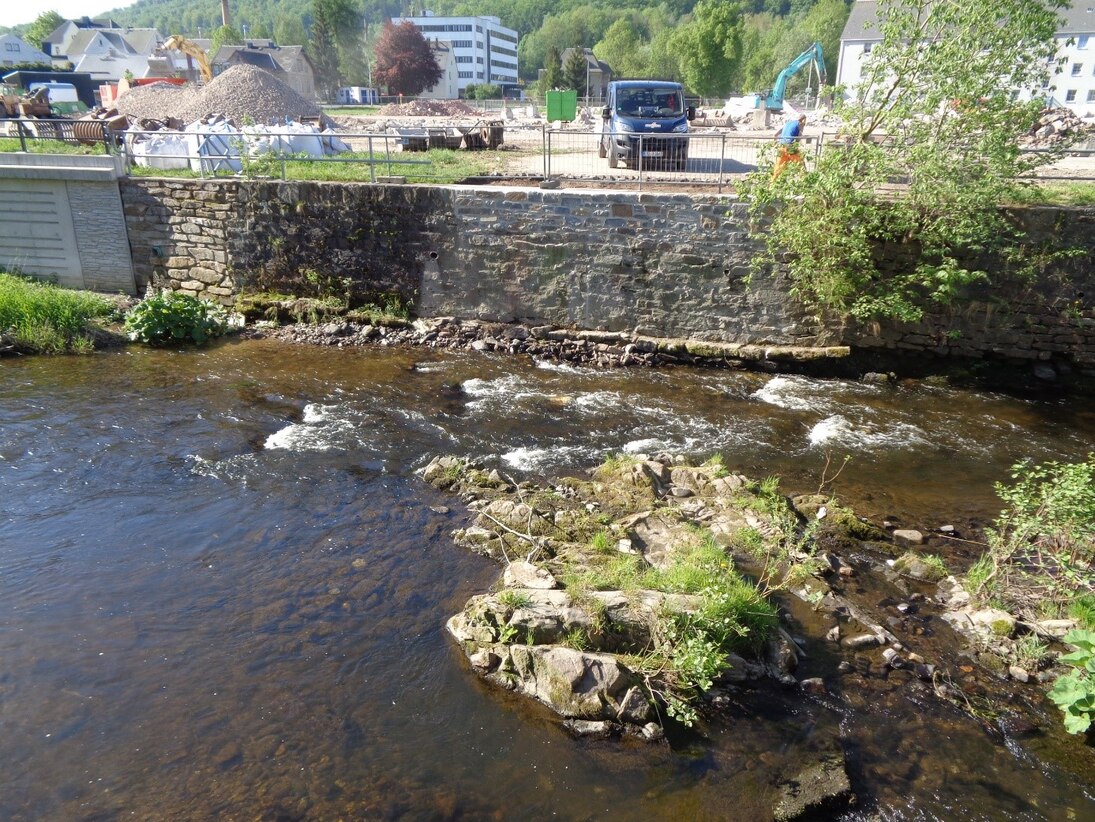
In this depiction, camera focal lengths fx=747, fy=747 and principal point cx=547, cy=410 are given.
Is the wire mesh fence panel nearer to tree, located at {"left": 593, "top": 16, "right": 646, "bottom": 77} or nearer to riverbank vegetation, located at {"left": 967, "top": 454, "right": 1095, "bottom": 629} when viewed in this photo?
riverbank vegetation, located at {"left": 967, "top": 454, "right": 1095, "bottom": 629}

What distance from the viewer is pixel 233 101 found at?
26.7 metres

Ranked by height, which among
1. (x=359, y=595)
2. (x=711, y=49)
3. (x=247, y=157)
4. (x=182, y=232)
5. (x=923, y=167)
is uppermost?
(x=711, y=49)

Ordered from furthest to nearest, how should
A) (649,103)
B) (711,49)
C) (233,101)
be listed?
(711,49) < (233,101) < (649,103)

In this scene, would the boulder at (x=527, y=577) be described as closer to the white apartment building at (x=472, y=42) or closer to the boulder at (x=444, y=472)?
the boulder at (x=444, y=472)

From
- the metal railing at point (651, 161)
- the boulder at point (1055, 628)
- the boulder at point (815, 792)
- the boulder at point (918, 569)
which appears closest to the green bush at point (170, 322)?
the metal railing at point (651, 161)

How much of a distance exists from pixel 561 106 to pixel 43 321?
89.5 feet

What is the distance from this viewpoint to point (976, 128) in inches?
465

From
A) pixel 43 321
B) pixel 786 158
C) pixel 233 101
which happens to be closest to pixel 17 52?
pixel 233 101

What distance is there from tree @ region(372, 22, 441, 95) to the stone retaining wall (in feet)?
222

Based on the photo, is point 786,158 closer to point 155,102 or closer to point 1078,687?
point 1078,687

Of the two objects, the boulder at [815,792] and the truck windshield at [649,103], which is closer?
the boulder at [815,792]

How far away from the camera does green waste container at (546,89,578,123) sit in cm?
3538

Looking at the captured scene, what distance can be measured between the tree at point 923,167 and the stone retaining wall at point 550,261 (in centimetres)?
71

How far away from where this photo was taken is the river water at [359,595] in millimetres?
5320
